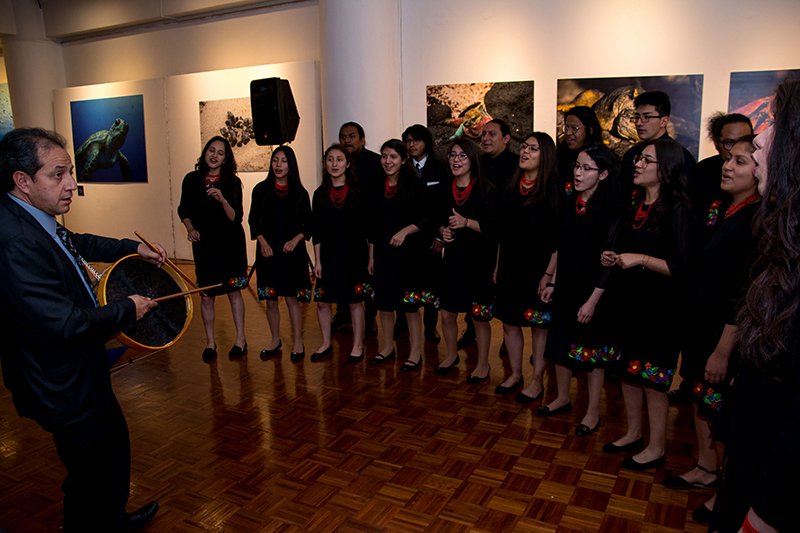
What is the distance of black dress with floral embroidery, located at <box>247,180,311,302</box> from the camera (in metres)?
4.68

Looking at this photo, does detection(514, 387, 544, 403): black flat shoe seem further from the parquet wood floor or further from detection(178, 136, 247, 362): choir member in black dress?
detection(178, 136, 247, 362): choir member in black dress

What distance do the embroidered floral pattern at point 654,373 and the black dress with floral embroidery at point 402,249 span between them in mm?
1791

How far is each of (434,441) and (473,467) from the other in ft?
1.16

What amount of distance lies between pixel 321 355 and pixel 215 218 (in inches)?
55.3

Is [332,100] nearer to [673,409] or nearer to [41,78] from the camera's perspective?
[673,409]

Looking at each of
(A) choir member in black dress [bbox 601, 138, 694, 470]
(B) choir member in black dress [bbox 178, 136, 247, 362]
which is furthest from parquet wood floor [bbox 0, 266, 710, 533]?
(B) choir member in black dress [bbox 178, 136, 247, 362]

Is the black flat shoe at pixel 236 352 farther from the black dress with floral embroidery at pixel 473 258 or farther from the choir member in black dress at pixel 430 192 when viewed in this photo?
the black dress with floral embroidery at pixel 473 258

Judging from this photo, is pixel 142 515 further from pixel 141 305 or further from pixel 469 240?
pixel 469 240

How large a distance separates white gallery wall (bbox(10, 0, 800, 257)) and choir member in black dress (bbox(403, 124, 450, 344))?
178cm

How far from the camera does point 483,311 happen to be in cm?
405

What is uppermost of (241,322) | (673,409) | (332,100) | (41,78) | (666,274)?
(41,78)

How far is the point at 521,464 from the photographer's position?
3107 mm

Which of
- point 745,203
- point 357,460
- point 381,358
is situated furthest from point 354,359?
point 745,203

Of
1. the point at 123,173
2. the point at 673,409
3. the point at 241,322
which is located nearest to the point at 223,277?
the point at 241,322
